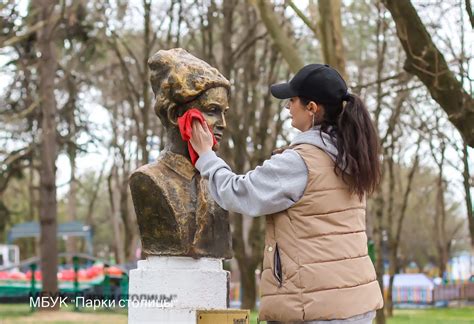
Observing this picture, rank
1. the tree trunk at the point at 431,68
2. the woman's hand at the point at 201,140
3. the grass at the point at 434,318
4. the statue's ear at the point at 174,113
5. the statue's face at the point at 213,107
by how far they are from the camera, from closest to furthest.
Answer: the woman's hand at the point at 201,140 < the statue's face at the point at 213,107 < the statue's ear at the point at 174,113 < the tree trunk at the point at 431,68 < the grass at the point at 434,318

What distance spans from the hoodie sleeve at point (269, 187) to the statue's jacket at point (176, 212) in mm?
1377

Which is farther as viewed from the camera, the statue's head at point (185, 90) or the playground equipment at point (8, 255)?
the playground equipment at point (8, 255)

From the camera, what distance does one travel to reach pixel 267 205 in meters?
3.54

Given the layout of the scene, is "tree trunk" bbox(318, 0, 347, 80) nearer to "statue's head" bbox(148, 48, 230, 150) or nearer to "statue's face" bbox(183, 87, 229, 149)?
"statue's head" bbox(148, 48, 230, 150)

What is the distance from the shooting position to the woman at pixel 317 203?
3.48 metres

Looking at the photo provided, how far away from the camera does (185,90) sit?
503 centimetres

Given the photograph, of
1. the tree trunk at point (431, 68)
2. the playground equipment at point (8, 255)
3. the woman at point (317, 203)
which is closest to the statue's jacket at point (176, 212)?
the woman at point (317, 203)

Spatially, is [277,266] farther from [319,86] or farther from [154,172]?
[154,172]

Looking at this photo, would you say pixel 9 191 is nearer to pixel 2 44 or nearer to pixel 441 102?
pixel 2 44

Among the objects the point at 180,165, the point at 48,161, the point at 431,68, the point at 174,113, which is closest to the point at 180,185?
the point at 180,165

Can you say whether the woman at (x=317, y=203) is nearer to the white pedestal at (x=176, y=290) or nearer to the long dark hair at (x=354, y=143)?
the long dark hair at (x=354, y=143)

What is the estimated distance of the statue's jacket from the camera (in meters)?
4.98

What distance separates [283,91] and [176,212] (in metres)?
1.44

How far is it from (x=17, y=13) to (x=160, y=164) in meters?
9.91
